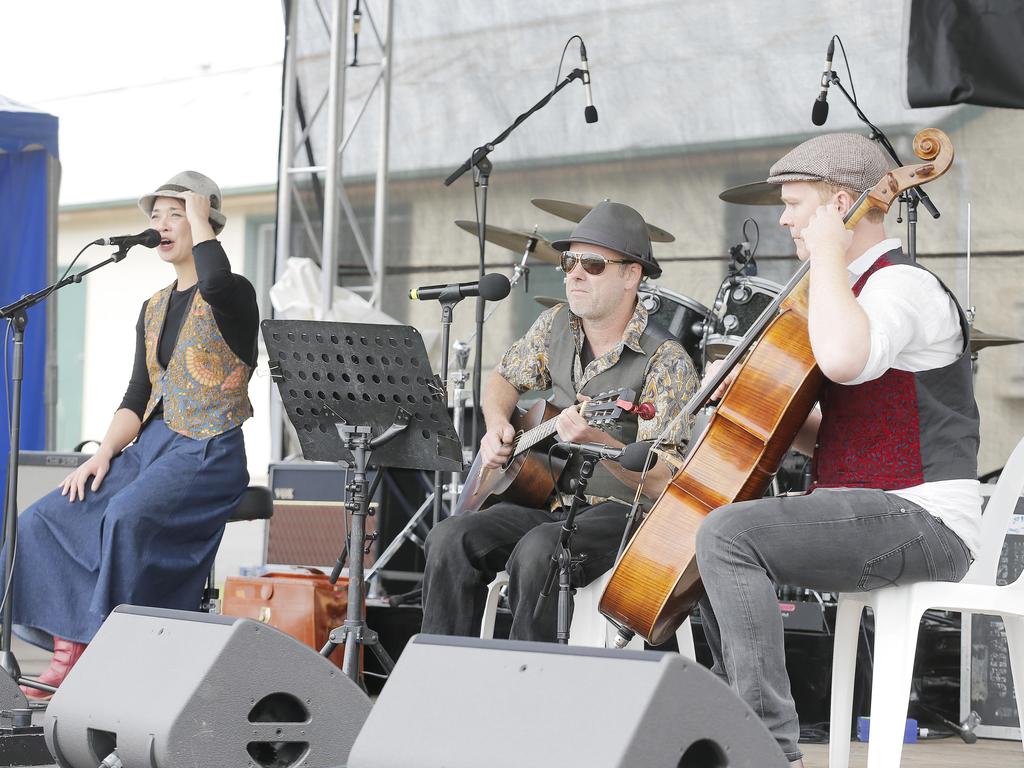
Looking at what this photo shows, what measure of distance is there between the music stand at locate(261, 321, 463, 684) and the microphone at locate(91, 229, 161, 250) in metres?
0.78

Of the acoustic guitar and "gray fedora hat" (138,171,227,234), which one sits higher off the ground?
"gray fedora hat" (138,171,227,234)

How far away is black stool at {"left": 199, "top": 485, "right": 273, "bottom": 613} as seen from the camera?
14.9 feet

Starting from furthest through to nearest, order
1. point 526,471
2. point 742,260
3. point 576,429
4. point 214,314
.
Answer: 1. point 742,260
2. point 214,314
3. point 526,471
4. point 576,429

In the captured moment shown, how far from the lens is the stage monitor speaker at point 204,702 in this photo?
2.36 m

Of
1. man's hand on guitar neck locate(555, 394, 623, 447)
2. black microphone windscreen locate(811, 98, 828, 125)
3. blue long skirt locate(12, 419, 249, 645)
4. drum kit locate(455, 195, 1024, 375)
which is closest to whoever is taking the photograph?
man's hand on guitar neck locate(555, 394, 623, 447)

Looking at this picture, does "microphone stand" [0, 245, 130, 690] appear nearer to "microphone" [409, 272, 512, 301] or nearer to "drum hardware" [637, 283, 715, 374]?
"microphone" [409, 272, 512, 301]

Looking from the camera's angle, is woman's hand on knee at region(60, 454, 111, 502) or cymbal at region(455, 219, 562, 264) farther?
cymbal at region(455, 219, 562, 264)

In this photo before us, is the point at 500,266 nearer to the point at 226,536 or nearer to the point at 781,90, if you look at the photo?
the point at 781,90

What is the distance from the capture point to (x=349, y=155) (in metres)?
6.64

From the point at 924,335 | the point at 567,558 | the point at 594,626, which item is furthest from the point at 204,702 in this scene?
the point at 924,335

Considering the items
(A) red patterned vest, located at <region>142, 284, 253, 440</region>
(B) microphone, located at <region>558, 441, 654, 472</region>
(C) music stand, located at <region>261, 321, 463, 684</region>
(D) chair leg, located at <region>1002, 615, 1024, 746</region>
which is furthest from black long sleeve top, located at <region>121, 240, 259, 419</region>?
(D) chair leg, located at <region>1002, 615, 1024, 746</region>

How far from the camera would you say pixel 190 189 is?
4426 millimetres

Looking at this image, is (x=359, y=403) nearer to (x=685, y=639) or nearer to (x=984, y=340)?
(x=685, y=639)

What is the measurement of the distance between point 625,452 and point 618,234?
106 centimetres
